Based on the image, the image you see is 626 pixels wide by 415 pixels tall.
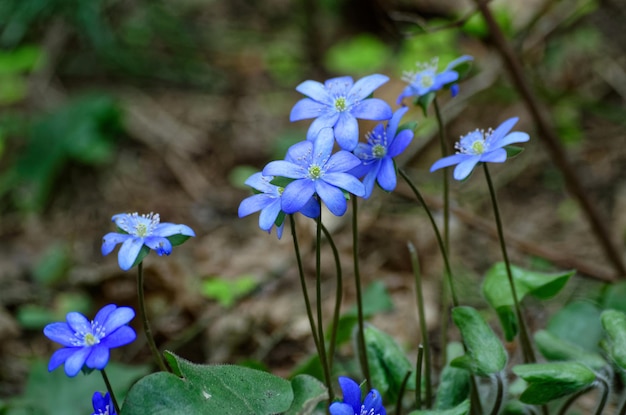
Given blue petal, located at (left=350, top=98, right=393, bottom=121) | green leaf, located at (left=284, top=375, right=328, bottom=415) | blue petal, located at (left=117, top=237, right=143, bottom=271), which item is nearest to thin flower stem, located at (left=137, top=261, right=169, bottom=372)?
blue petal, located at (left=117, top=237, right=143, bottom=271)

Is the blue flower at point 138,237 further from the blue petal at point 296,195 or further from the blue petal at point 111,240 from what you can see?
the blue petal at point 296,195

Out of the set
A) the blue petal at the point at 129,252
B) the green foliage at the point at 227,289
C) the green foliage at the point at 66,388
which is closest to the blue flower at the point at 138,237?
the blue petal at the point at 129,252

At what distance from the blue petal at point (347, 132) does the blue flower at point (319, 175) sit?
0.06 feet

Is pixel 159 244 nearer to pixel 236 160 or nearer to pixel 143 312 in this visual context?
pixel 143 312

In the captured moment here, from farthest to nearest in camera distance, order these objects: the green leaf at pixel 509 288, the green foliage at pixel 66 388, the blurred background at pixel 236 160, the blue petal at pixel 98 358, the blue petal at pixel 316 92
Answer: the blurred background at pixel 236 160 < the green foliage at pixel 66 388 < the green leaf at pixel 509 288 < the blue petal at pixel 316 92 < the blue petal at pixel 98 358

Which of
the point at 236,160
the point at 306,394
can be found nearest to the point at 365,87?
the point at 306,394

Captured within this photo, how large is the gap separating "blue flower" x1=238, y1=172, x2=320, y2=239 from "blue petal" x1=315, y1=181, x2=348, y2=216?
4cm

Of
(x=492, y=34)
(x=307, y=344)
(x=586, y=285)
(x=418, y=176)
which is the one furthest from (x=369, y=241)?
(x=492, y=34)

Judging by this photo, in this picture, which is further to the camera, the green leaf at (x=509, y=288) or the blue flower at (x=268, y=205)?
the green leaf at (x=509, y=288)

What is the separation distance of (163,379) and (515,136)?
68cm

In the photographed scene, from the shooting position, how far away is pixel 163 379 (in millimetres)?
1104

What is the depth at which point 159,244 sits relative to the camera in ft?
3.77

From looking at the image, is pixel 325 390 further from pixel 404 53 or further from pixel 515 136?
pixel 404 53

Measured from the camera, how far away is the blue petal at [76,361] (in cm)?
104
